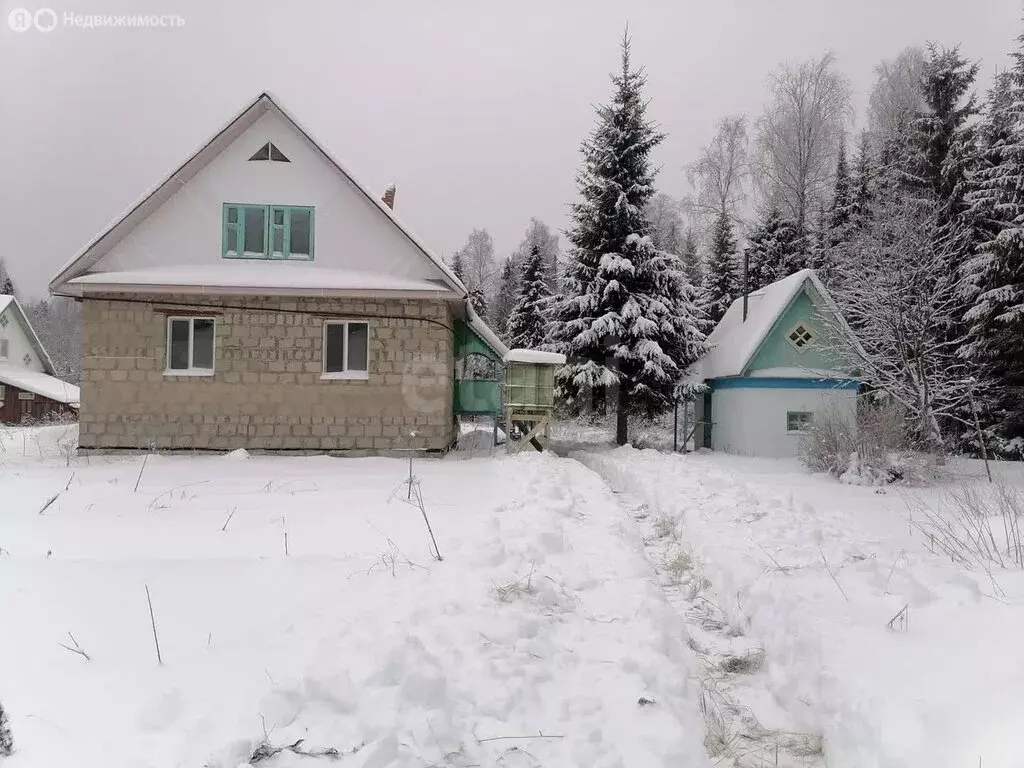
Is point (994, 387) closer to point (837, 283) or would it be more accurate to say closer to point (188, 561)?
point (837, 283)

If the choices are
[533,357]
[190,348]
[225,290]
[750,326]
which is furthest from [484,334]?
[750,326]

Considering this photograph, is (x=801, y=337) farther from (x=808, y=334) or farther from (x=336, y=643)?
(x=336, y=643)

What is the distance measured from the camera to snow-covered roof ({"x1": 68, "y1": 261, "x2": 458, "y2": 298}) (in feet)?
43.3

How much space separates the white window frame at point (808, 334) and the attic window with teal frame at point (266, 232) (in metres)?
14.4

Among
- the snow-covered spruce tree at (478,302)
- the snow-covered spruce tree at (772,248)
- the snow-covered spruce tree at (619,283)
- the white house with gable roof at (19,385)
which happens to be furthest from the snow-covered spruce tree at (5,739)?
the white house with gable roof at (19,385)

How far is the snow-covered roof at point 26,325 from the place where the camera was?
29278mm

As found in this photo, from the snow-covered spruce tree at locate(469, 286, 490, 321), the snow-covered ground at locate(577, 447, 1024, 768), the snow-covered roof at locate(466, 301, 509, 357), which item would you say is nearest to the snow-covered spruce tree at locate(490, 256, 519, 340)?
the snow-covered spruce tree at locate(469, 286, 490, 321)

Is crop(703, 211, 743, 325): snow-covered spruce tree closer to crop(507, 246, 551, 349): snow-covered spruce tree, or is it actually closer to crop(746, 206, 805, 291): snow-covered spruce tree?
crop(746, 206, 805, 291): snow-covered spruce tree

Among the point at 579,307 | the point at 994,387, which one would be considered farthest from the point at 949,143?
the point at 579,307

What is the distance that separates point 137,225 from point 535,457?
10.3 meters

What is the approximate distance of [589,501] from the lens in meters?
8.86

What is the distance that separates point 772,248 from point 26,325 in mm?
38208

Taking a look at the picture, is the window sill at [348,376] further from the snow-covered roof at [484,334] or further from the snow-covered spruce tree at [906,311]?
the snow-covered spruce tree at [906,311]

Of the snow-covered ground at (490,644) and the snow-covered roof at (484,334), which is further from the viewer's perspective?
the snow-covered roof at (484,334)
